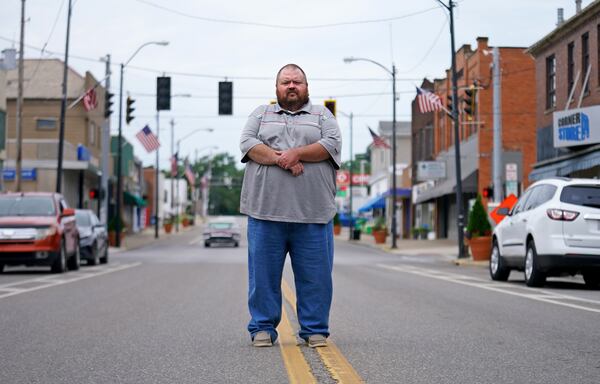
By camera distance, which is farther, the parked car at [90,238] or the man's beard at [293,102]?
the parked car at [90,238]

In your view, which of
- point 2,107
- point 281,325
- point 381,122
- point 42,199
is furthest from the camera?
point 381,122

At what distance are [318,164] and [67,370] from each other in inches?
94.4

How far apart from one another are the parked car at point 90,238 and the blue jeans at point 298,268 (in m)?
18.5

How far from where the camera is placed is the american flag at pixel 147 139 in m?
49.0

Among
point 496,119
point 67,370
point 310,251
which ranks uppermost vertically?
point 496,119

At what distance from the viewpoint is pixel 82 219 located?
2700 centimetres

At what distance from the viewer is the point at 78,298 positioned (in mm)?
13312

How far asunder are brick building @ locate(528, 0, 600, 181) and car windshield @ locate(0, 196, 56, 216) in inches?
616

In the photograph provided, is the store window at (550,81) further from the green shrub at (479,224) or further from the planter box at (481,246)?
the planter box at (481,246)

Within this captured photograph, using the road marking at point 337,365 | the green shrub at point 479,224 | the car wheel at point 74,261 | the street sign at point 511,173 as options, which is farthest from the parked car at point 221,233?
the road marking at point 337,365

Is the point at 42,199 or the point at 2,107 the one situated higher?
the point at 2,107

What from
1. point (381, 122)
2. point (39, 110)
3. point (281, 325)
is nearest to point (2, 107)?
point (39, 110)

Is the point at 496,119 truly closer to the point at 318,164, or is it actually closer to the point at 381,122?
the point at 318,164

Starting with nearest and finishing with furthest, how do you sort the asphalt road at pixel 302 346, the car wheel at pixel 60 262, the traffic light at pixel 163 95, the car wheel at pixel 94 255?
the asphalt road at pixel 302 346 < the car wheel at pixel 60 262 < the car wheel at pixel 94 255 < the traffic light at pixel 163 95
